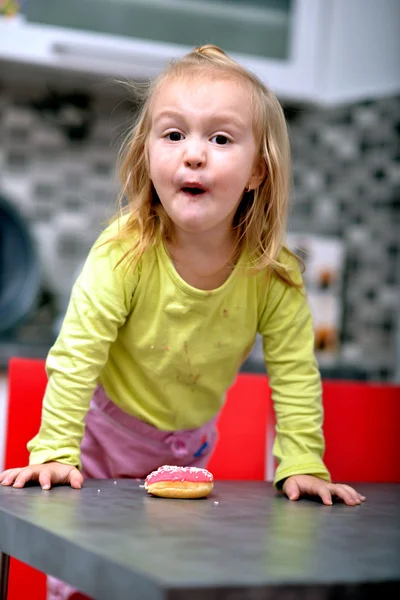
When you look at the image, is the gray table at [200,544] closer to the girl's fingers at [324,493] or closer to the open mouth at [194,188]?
the girl's fingers at [324,493]

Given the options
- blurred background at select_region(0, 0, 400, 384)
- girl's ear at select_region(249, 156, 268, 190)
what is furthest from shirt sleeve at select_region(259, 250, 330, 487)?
blurred background at select_region(0, 0, 400, 384)

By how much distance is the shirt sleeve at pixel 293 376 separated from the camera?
1.10m

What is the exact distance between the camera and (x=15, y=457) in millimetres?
1193

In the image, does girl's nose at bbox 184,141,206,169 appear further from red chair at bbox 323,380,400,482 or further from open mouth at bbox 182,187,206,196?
red chair at bbox 323,380,400,482

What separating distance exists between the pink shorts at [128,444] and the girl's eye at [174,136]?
39 cm

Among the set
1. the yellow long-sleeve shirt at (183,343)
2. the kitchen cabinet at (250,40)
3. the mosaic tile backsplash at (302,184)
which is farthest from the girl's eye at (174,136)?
the mosaic tile backsplash at (302,184)

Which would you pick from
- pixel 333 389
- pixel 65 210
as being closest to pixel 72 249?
pixel 65 210

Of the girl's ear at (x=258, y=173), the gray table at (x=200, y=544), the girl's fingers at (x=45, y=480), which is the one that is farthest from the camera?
the girl's ear at (x=258, y=173)

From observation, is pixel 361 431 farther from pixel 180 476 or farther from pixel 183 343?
pixel 180 476

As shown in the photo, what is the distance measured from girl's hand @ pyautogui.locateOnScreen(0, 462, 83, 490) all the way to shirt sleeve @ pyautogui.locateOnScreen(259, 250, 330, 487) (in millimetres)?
264

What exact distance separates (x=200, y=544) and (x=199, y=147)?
558 mm

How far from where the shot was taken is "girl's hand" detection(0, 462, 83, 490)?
868 millimetres

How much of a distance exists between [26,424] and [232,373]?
292 mm

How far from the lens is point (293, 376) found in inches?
46.1
